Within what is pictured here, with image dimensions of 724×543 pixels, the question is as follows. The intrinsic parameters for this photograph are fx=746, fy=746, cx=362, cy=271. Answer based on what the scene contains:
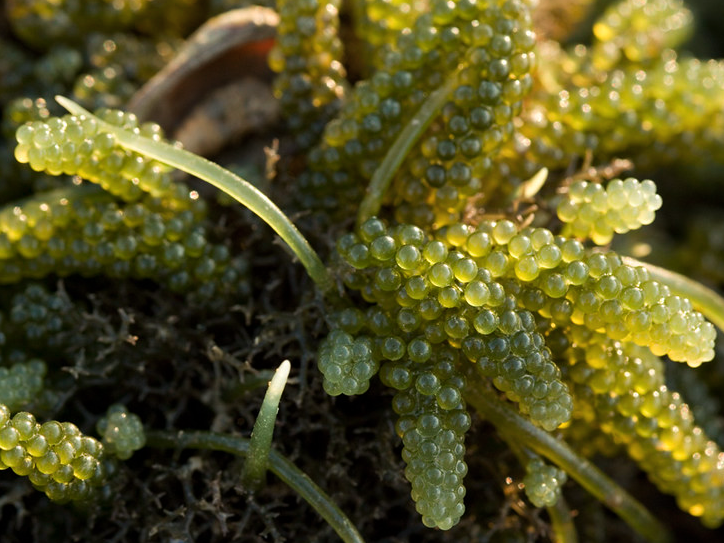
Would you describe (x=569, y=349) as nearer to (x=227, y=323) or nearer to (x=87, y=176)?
(x=227, y=323)

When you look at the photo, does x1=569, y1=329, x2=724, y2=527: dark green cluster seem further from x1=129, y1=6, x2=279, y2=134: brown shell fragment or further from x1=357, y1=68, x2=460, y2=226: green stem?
x1=129, y1=6, x2=279, y2=134: brown shell fragment

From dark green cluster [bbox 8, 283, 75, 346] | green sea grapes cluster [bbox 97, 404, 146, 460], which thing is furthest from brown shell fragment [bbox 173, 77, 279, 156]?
green sea grapes cluster [bbox 97, 404, 146, 460]

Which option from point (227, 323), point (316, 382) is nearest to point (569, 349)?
point (316, 382)

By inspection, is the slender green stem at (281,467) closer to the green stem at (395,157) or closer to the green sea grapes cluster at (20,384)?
the green sea grapes cluster at (20,384)

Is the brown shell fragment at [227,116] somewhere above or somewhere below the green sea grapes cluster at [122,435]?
above

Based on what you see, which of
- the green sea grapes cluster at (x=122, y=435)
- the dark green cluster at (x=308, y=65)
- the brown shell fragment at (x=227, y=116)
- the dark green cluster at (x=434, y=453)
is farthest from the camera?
the brown shell fragment at (x=227, y=116)

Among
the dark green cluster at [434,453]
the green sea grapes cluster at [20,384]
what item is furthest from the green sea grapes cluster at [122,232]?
the dark green cluster at [434,453]

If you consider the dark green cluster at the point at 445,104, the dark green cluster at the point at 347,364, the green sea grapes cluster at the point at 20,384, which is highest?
the dark green cluster at the point at 445,104
